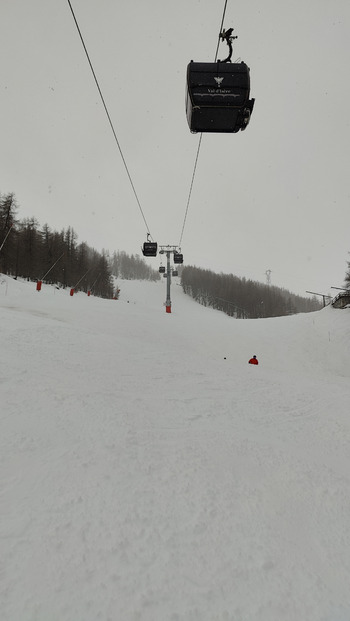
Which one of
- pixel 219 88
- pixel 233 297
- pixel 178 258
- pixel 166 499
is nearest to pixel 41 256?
pixel 178 258

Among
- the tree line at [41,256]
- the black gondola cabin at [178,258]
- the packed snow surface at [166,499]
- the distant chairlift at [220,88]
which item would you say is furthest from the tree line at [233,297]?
the packed snow surface at [166,499]

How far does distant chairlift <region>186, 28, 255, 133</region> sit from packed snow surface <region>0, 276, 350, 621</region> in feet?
19.2

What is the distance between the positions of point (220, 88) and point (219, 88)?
0.07ft

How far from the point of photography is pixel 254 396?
504 cm

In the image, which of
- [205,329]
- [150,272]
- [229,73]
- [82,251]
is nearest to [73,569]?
[229,73]

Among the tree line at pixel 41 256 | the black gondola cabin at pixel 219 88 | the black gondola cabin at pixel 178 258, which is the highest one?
the tree line at pixel 41 256

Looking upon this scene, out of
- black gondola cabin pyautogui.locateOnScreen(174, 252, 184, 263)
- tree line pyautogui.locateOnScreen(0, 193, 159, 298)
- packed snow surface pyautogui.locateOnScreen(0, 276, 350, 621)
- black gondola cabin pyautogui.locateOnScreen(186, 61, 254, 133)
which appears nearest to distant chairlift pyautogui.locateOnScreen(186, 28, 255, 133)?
black gondola cabin pyautogui.locateOnScreen(186, 61, 254, 133)

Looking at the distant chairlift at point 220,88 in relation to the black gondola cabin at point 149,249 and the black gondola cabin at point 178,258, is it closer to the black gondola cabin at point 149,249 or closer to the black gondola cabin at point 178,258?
the black gondola cabin at point 149,249

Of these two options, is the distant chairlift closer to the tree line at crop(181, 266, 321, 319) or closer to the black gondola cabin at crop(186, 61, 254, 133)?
the black gondola cabin at crop(186, 61, 254, 133)

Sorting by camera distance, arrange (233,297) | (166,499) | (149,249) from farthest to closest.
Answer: (233,297) → (149,249) → (166,499)

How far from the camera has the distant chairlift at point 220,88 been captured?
5016 mm

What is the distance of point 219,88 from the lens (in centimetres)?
503

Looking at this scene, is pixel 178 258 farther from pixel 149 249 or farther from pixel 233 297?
pixel 233 297

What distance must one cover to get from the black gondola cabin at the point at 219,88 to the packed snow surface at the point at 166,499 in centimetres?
584
